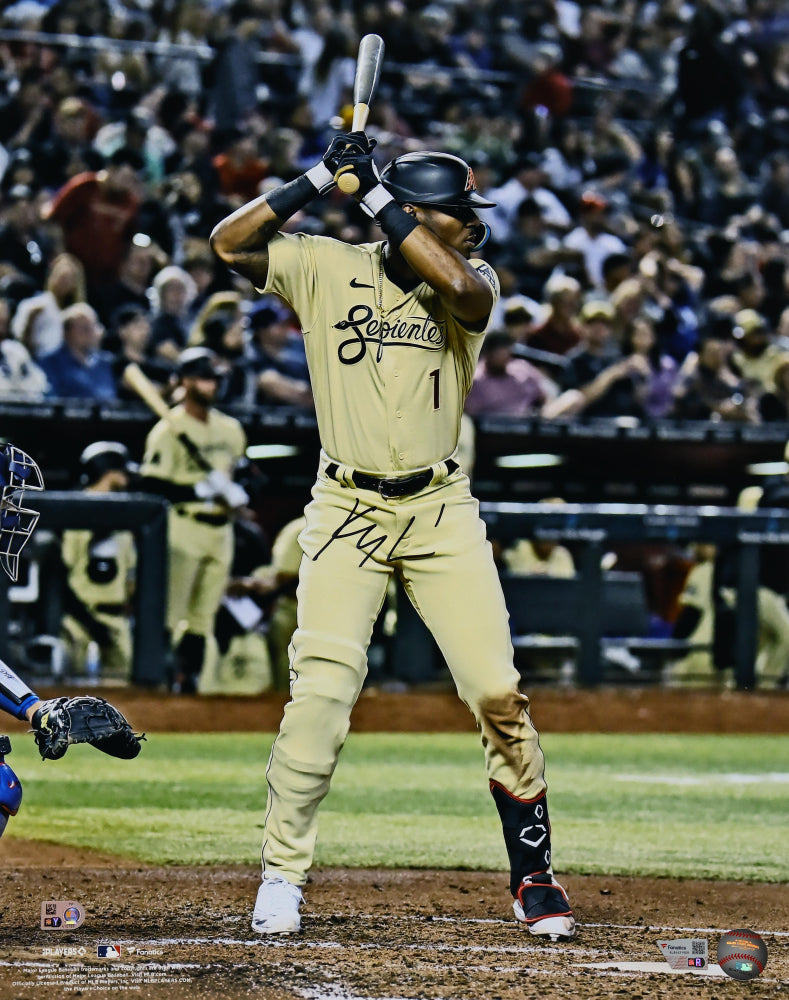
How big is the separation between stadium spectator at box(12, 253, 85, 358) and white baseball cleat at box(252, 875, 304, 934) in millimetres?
7095

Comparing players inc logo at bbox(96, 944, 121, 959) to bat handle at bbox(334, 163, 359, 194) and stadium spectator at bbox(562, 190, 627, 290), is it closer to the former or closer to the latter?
bat handle at bbox(334, 163, 359, 194)

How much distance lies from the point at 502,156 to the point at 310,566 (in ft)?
37.4

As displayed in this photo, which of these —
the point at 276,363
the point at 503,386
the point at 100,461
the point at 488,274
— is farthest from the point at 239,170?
the point at 488,274

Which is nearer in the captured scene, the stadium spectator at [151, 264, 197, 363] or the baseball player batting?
the baseball player batting

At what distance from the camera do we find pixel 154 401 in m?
A: 10.5

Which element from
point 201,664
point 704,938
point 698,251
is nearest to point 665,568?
point 201,664

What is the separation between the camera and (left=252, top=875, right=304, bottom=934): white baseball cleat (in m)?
4.14

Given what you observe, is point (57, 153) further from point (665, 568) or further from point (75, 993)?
point (75, 993)

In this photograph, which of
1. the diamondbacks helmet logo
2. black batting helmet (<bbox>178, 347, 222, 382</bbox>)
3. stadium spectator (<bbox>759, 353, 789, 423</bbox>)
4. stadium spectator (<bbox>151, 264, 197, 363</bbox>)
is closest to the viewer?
the diamondbacks helmet logo

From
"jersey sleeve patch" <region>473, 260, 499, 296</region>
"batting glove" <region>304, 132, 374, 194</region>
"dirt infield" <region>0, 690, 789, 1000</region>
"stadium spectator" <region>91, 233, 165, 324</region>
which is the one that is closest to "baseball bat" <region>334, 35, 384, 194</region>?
"batting glove" <region>304, 132, 374, 194</region>

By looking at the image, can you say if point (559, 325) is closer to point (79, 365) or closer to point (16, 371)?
point (79, 365)

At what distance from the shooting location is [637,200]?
15.9 meters

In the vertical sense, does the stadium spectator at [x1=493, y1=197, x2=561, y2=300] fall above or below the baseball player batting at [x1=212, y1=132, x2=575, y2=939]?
above

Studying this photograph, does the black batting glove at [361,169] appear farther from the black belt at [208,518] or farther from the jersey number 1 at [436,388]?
the black belt at [208,518]
